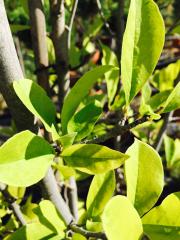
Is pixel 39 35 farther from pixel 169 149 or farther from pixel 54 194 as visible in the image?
pixel 169 149

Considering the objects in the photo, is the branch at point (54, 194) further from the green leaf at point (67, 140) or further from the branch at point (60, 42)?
the branch at point (60, 42)

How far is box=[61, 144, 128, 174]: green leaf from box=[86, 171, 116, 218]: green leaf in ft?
0.43

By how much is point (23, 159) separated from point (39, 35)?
0.31 meters

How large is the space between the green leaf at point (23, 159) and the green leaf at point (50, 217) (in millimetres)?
165

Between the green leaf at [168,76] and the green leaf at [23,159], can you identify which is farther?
the green leaf at [168,76]

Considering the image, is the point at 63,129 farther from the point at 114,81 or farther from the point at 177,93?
the point at 114,81

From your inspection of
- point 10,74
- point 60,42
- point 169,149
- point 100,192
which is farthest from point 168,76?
point 10,74

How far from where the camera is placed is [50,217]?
576 mm

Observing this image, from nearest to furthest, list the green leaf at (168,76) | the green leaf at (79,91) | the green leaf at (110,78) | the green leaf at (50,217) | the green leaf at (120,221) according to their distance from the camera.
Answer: the green leaf at (120,221) < the green leaf at (79,91) < the green leaf at (50,217) < the green leaf at (110,78) < the green leaf at (168,76)

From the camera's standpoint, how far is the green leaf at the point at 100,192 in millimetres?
558

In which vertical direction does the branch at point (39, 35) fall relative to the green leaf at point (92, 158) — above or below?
above

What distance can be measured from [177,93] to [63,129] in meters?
0.16

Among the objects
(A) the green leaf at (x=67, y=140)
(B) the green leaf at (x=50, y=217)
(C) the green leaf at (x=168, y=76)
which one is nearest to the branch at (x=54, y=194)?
(B) the green leaf at (x=50, y=217)

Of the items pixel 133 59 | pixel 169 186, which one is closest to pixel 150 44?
pixel 133 59
